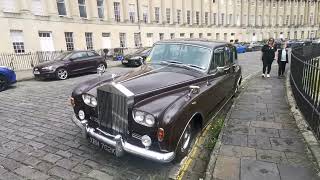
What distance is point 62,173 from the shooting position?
389cm

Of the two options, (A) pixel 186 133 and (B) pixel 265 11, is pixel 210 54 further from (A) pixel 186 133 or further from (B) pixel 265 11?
(B) pixel 265 11

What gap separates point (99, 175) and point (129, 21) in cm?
3121

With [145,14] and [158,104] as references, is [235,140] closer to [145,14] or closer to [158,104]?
[158,104]

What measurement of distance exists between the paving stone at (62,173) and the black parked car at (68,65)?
346 inches

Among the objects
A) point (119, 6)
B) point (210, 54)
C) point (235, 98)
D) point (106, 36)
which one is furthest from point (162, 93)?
point (119, 6)

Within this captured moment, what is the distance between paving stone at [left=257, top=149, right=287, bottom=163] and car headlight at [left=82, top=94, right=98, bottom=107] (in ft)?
9.64

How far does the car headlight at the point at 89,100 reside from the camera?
4.22 metres

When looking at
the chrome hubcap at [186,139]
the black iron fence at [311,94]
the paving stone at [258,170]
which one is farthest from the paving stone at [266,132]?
the chrome hubcap at [186,139]

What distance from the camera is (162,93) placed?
4090 millimetres

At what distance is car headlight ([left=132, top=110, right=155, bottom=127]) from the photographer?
11.5 ft

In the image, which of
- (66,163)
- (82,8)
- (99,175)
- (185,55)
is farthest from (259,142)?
(82,8)

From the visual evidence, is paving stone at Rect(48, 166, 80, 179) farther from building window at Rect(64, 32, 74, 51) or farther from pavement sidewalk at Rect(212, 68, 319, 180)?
building window at Rect(64, 32, 74, 51)

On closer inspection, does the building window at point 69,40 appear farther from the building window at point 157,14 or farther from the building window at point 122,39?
→ the building window at point 157,14

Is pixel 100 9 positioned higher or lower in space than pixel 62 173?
higher
